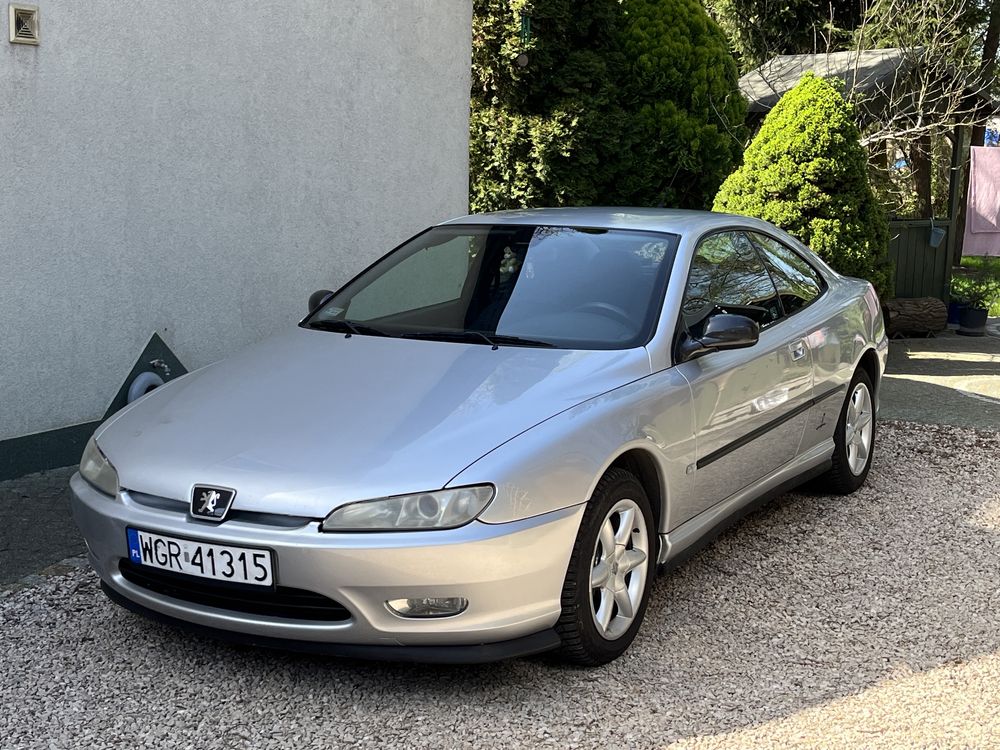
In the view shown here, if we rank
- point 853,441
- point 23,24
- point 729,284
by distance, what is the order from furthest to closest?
1. point 853,441
2. point 23,24
3. point 729,284

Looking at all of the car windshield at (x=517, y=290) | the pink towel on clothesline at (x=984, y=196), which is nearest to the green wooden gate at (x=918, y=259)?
the pink towel on clothesline at (x=984, y=196)

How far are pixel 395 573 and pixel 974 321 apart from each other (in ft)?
35.1

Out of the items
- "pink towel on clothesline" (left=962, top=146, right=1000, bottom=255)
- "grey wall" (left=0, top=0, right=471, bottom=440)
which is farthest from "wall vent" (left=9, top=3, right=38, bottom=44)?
"pink towel on clothesline" (left=962, top=146, right=1000, bottom=255)

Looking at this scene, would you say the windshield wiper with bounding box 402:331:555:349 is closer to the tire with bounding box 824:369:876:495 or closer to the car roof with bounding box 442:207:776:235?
the car roof with bounding box 442:207:776:235

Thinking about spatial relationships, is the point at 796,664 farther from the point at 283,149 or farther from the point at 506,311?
the point at 283,149

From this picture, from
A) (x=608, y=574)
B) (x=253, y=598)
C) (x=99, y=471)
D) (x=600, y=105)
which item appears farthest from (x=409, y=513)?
(x=600, y=105)

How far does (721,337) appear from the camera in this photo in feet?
13.7

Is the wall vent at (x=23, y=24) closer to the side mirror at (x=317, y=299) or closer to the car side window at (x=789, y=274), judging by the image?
the side mirror at (x=317, y=299)

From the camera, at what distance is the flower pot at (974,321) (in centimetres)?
1227

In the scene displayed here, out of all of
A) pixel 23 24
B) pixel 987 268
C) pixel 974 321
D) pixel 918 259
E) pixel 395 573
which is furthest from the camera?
pixel 987 268

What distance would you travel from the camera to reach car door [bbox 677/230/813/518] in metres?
4.26

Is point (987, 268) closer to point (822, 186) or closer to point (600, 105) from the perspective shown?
point (600, 105)

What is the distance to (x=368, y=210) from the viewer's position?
25.5ft

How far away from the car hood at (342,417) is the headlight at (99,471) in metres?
0.04
